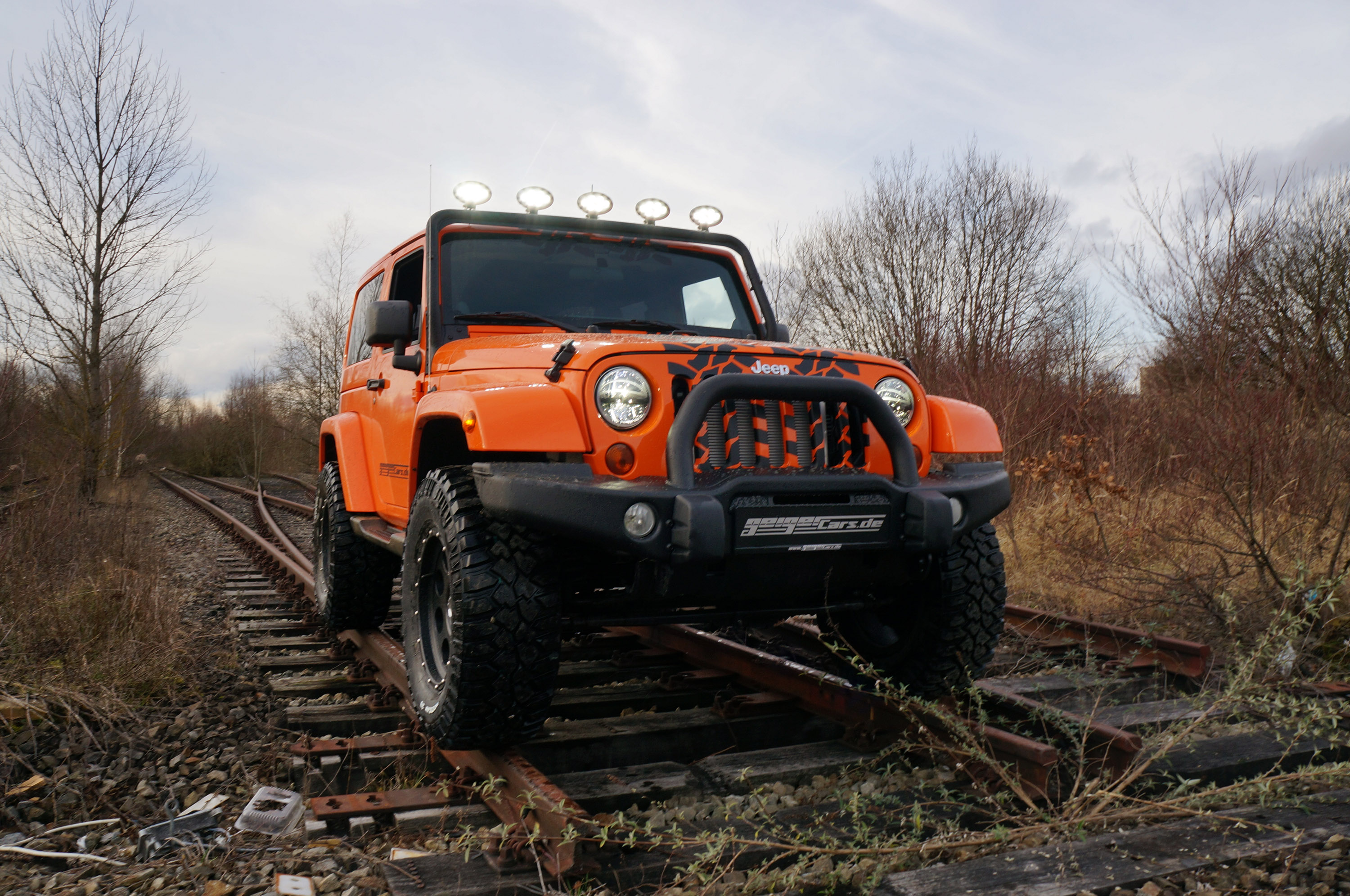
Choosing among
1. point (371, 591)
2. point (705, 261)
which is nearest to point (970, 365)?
point (705, 261)

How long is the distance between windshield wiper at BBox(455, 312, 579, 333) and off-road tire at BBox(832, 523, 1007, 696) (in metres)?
1.83

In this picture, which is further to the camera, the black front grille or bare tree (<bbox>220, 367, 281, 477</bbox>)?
bare tree (<bbox>220, 367, 281, 477</bbox>)

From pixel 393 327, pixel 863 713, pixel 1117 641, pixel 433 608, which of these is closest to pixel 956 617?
pixel 863 713

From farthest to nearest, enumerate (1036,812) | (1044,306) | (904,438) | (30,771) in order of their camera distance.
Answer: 1. (1044,306)
2. (30,771)
3. (904,438)
4. (1036,812)

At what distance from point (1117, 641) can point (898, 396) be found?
2.26 metres

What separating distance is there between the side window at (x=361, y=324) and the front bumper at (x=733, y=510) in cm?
272

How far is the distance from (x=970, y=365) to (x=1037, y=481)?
285 cm

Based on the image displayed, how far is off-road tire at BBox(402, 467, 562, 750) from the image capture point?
2891mm

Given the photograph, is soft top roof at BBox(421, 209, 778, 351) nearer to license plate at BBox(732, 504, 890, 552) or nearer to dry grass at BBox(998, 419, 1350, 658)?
license plate at BBox(732, 504, 890, 552)

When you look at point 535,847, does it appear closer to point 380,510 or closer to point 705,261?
point 380,510

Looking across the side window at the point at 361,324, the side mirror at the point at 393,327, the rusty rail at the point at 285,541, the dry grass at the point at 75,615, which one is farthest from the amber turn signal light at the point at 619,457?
the rusty rail at the point at 285,541

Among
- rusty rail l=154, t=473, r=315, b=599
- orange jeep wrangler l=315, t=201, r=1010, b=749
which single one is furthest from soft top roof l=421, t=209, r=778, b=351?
rusty rail l=154, t=473, r=315, b=599

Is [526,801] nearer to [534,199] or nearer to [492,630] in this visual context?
[492,630]

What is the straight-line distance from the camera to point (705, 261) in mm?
4668
